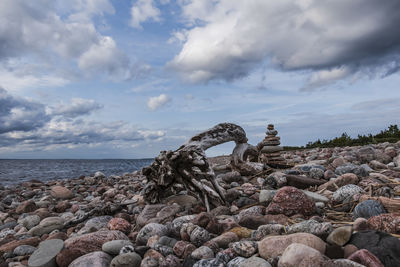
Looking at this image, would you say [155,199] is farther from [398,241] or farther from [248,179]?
[398,241]

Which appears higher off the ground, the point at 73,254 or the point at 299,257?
the point at 299,257

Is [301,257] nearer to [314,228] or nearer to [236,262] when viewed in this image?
[236,262]

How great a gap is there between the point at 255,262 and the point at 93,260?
1667 millimetres

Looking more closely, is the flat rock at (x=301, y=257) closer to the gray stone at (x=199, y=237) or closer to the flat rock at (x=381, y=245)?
the flat rock at (x=381, y=245)

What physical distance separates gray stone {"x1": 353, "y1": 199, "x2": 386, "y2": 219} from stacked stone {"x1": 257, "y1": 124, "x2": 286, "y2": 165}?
5.01 m

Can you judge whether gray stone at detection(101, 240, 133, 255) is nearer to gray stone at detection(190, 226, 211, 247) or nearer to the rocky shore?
the rocky shore

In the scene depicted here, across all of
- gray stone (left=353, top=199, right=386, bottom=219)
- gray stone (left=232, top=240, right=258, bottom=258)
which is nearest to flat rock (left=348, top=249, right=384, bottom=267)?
gray stone (left=232, top=240, right=258, bottom=258)

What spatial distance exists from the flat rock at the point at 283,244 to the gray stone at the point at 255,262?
15cm

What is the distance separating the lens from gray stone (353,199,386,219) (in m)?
3.34

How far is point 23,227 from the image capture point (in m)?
5.15

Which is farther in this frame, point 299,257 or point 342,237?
point 342,237

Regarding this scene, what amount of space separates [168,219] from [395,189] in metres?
3.56

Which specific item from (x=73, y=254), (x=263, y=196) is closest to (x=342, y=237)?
(x=263, y=196)

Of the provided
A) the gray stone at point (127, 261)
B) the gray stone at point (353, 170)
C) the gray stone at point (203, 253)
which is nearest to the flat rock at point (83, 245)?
the gray stone at point (127, 261)
